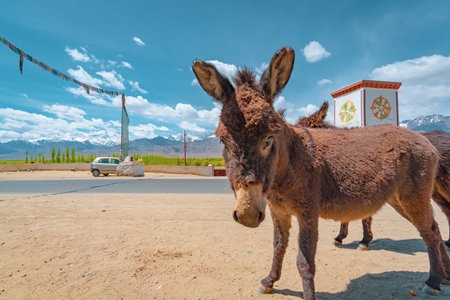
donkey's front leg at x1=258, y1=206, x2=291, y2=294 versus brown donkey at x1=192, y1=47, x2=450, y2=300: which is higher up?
brown donkey at x1=192, y1=47, x2=450, y2=300

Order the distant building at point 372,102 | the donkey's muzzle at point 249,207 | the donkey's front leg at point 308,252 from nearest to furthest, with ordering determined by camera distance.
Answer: the donkey's muzzle at point 249,207 → the donkey's front leg at point 308,252 → the distant building at point 372,102

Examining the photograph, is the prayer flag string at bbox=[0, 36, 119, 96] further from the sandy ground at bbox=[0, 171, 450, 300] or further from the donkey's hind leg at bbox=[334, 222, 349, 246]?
the donkey's hind leg at bbox=[334, 222, 349, 246]

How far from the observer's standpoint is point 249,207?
2055mm

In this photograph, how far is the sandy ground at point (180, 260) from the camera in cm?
335

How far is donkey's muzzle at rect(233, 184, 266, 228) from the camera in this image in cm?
205

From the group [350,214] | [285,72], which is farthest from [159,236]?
[285,72]

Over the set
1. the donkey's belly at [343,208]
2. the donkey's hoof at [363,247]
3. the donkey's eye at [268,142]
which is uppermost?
the donkey's eye at [268,142]

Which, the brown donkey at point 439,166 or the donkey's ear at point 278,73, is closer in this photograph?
the donkey's ear at point 278,73

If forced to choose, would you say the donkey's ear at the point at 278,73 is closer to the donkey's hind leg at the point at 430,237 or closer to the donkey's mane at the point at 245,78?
the donkey's mane at the point at 245,78

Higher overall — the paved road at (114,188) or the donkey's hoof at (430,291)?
the donkey's hoof at (430,291)

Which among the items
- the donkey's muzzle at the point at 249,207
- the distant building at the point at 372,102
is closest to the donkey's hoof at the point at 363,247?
the donkey's muzzle at the point at 249,207

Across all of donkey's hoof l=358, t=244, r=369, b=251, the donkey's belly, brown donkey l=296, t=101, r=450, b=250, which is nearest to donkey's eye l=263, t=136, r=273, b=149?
the donkey's belly

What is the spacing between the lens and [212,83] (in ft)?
8.83

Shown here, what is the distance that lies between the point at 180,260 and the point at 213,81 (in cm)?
314
